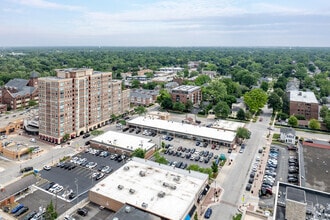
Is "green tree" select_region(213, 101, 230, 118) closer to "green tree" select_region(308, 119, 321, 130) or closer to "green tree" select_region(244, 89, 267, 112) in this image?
"green tree" select_region(244, 89, 267, 112)

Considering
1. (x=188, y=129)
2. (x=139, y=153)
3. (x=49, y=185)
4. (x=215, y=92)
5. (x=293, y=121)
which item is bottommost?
(x=49, y=185)

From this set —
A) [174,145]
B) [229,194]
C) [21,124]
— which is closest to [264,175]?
[229,194]

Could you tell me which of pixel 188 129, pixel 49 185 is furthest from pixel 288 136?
pixel 49 185

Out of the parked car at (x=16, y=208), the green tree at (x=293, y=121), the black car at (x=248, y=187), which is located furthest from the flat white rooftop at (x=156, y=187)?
the green tree at (x=293, y=121)

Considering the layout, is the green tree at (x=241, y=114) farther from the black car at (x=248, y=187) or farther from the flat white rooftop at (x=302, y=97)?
the black car at (x=248, y=187)

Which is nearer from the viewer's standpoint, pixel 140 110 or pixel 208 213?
pixel 208 213

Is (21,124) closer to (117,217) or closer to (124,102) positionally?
(124,102)

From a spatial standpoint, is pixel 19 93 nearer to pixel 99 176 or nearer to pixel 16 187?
pixel 16 187
